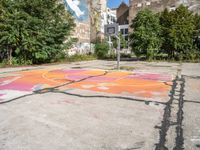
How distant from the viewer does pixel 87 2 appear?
27.4 meters

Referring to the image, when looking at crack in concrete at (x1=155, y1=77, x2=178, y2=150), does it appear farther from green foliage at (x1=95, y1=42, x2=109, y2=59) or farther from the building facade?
the building facade

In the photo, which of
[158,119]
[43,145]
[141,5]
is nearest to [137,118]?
[158,119]

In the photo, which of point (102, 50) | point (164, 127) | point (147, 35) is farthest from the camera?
point (102, 50)

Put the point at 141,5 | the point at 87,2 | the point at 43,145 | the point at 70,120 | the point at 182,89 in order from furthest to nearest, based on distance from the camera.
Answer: the point at 141,5 → the point at 87,2 → the point at 182,89 → the point at 70,120 → the point at 43,145

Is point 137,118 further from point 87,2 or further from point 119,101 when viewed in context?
point 87,2

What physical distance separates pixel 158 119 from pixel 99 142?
1404 millimetres

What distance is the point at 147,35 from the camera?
1789 cm

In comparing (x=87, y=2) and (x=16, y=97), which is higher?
(x=87, y=2)

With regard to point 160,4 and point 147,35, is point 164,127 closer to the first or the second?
point 147,35

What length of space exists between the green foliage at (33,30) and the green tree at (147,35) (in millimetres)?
6058

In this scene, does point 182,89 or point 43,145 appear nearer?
point 43,145

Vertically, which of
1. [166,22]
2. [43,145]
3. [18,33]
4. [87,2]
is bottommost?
[43,145]

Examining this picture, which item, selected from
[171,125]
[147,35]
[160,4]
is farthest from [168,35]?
[171,125]

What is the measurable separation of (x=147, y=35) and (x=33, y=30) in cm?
946
